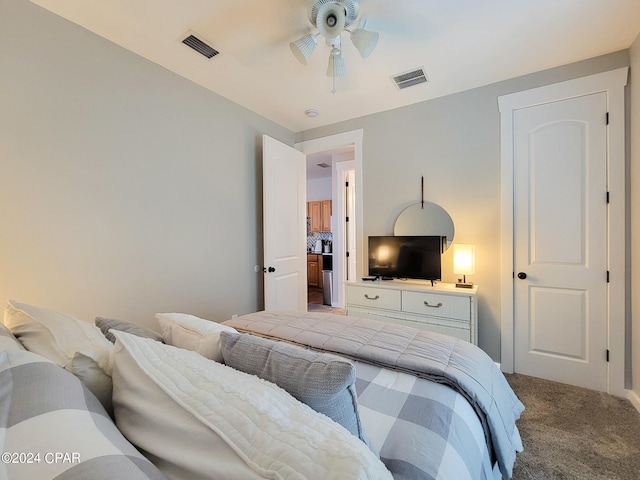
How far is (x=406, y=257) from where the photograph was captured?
9.02ft

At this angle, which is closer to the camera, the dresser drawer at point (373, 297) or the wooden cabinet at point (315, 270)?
the dresser drawer at point (373, 297)

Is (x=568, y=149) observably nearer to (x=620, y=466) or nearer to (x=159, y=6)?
(x=620, y=466)

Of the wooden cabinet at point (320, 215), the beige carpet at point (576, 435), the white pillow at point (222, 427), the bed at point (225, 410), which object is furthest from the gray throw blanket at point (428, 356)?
the wooden cabinet at point (320, 215)

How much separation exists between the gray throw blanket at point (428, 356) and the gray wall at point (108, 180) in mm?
1011

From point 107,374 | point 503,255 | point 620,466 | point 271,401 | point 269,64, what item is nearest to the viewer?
point 271,401

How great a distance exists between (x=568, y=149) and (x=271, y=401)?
2.96 meters

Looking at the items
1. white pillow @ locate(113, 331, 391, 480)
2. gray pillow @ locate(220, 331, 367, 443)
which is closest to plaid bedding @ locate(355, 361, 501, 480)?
gray pillow @ locate(220, 331, 367, 443)

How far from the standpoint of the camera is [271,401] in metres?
0.60

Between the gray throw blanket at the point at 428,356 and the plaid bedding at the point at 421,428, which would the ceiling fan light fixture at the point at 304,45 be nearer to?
the gray throw blanket at the point at 428,356

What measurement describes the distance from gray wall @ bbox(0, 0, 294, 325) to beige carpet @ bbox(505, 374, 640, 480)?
2.51m

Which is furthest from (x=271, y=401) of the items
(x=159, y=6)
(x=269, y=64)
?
(x=269, y=64)

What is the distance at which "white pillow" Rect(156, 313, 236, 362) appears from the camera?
3.11ft

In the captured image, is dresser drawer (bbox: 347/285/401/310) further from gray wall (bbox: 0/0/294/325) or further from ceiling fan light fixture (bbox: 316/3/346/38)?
ceiling fan light fixture (bbox: 316/3/346/38)

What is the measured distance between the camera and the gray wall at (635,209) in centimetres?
195
